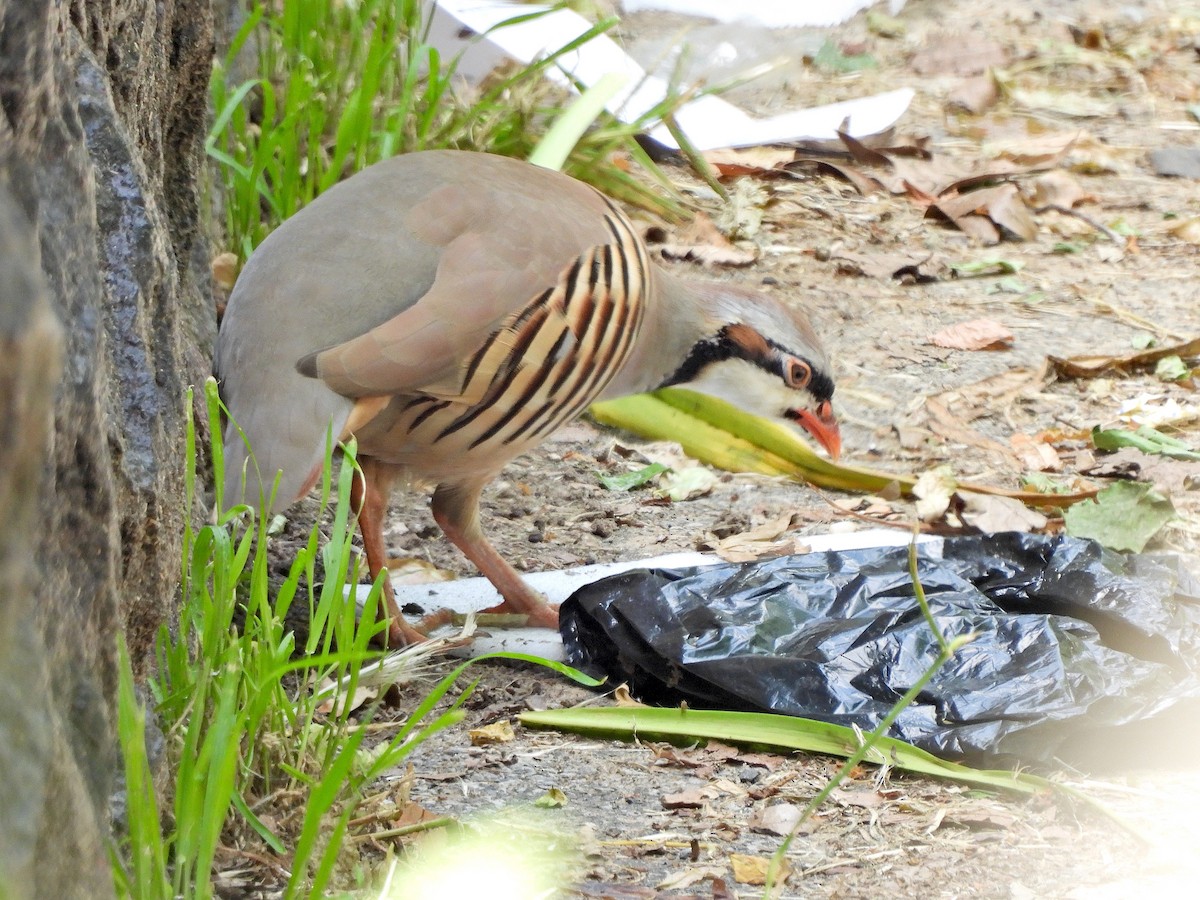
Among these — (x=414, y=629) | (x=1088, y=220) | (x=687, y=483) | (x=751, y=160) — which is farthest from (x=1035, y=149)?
(x=414, y=629)

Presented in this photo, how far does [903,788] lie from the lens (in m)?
2.27

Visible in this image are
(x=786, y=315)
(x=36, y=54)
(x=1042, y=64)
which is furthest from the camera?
(x=1042, y=64)

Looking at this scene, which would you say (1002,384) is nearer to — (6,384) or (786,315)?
(786,315)

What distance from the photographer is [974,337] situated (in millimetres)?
4777

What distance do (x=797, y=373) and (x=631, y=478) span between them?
0.64 m

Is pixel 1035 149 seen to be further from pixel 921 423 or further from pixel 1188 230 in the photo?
pixel 921 423

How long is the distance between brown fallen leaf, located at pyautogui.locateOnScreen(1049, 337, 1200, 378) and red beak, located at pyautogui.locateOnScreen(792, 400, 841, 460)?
1.10 m

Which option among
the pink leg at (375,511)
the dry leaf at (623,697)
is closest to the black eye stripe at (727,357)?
the pink leg at (375,511)

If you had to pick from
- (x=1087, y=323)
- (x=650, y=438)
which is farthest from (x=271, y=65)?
(x=1087, y=323)

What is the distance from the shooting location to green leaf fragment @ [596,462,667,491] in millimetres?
3957

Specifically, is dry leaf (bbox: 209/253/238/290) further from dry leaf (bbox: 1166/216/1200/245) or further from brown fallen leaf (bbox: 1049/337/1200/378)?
dry leaf (bbox: 1166/216/1200/245)

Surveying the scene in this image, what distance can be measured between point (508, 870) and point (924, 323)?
349cm

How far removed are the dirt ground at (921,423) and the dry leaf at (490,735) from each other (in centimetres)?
3

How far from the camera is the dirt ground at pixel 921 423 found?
2.03m
